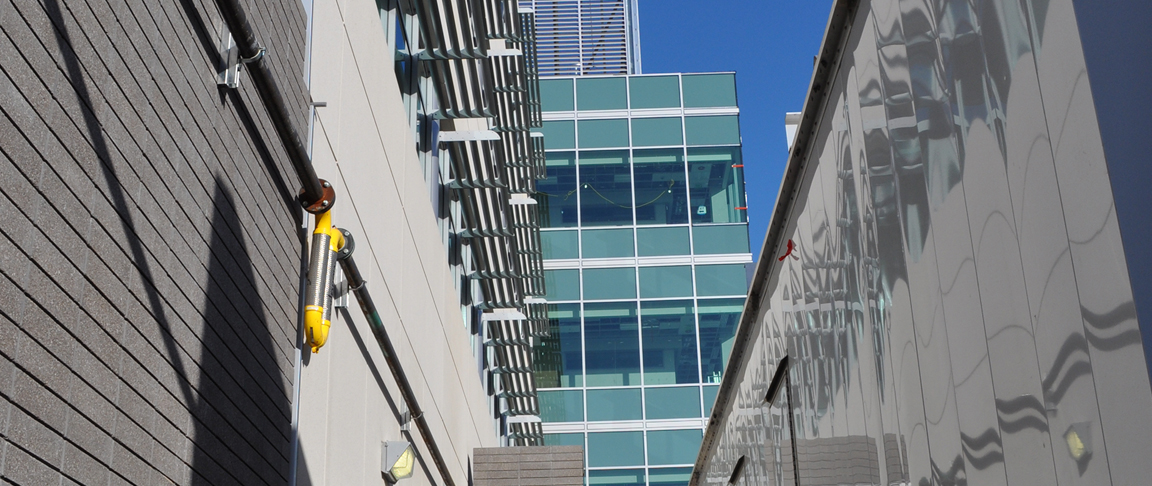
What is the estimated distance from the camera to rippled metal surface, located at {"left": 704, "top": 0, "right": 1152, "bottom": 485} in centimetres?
220

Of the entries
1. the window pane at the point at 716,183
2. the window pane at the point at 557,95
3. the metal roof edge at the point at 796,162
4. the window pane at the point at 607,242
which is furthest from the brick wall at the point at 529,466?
the window pane at the point at 557,95

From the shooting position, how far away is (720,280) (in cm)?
2531

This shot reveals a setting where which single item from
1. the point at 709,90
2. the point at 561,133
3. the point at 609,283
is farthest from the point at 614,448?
the point at 709,90

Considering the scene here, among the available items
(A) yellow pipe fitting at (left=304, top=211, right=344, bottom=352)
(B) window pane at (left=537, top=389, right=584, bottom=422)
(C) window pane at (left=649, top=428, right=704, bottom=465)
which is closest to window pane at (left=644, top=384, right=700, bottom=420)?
(C) window pane at (left=649, top=428, right=704, bottom=465)

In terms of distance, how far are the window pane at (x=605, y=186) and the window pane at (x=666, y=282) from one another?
1.51m

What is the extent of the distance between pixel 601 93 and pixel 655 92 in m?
1.30

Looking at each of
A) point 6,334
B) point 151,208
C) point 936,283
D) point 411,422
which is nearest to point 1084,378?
point 936,283

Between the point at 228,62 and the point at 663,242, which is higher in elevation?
the point at 663,242

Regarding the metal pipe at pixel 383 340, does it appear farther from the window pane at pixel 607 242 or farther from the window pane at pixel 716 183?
the window pane at pixel 716 183

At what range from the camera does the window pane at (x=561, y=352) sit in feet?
79.6

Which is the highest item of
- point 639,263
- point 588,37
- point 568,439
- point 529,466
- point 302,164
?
point 588,37

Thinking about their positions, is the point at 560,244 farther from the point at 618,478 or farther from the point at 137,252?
the point at 137,252

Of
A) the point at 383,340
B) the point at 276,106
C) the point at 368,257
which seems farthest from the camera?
the point at 383,340

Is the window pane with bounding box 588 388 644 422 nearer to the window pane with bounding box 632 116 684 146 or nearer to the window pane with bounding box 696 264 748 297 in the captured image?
the window pane with bounding box 696 264 748 297
